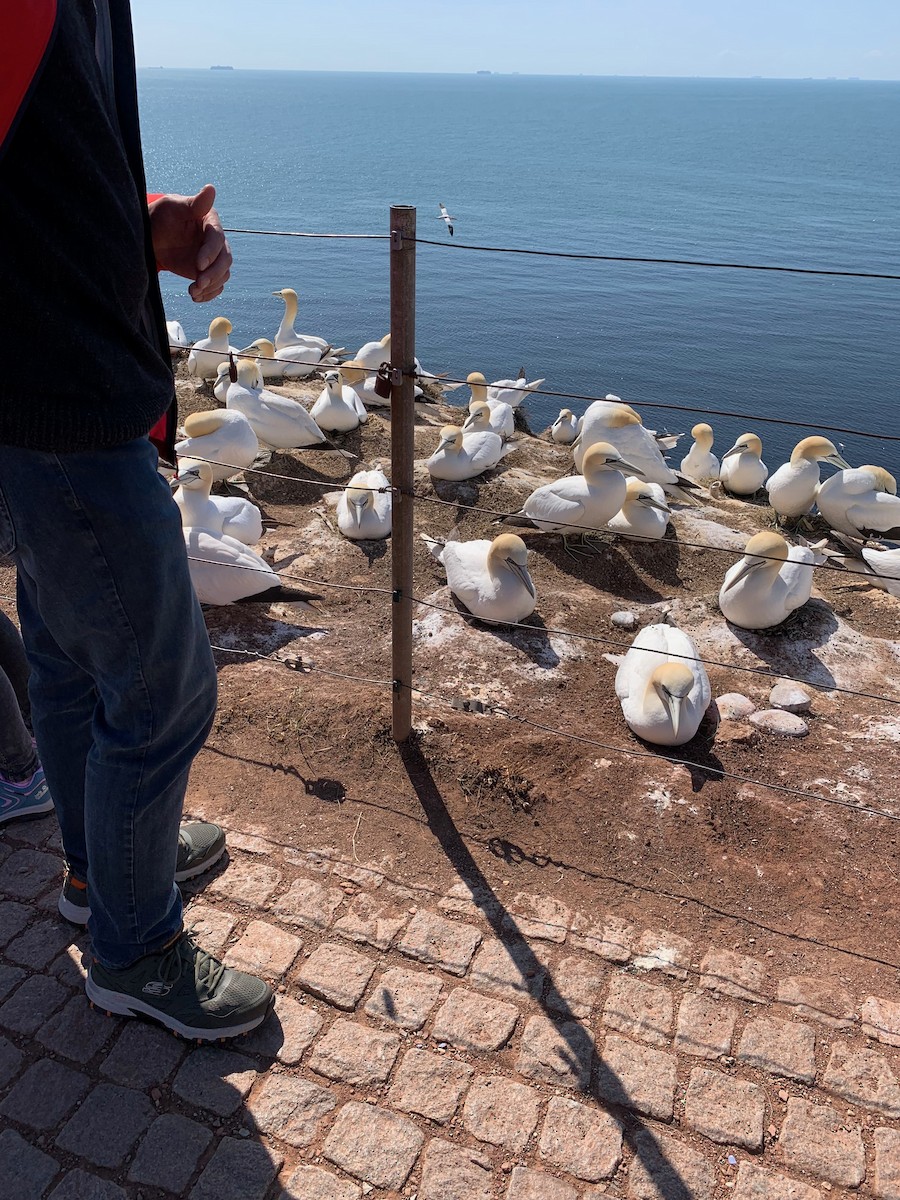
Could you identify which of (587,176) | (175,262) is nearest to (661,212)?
(587,176)

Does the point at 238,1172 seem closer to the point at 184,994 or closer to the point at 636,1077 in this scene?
the point at 184,994

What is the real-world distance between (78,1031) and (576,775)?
198cm

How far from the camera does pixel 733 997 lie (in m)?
2.71

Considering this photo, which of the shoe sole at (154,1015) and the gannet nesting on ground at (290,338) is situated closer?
the shoe sole at (154,1015)

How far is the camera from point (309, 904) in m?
2.90

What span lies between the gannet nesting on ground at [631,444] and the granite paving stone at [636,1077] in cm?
616

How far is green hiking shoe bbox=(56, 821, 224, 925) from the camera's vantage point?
268 centimetres

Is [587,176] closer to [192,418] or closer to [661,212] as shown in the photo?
[661,212]

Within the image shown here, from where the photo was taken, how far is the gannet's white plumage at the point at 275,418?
8.03 metres

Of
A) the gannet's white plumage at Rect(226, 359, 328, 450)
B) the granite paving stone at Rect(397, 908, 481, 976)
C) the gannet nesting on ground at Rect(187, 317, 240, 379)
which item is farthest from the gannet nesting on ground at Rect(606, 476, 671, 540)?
the gannet nesting on ground at Rect(187, 317, 240, 379)

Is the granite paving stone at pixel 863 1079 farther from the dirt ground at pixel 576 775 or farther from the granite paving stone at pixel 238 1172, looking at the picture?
the granite paving stone at pixel 238 1172

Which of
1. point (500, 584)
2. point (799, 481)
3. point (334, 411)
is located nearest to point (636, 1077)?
point (500, 584)

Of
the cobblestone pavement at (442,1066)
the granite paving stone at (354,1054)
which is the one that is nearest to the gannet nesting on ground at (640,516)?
the cobblestone pavement at (442,1066)

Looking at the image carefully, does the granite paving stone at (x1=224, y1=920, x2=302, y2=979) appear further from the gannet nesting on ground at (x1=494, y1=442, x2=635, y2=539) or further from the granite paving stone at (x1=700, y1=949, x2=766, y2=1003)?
the gannet nesting on ground at (x1=494, y1=442, x2=635, y2=539)
